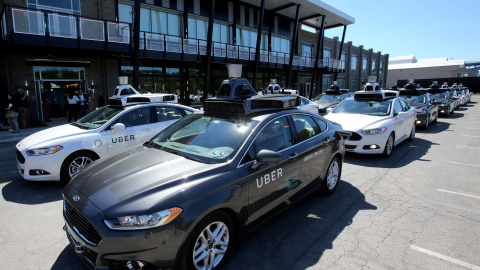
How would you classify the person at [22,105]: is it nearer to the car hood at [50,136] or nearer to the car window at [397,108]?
the car hood at [50,136]

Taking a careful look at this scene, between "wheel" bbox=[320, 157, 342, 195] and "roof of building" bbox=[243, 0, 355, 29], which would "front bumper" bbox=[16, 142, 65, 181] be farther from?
"roof of building" bbox=[243, 0, 355, 29]

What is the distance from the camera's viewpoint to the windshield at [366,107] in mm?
7730

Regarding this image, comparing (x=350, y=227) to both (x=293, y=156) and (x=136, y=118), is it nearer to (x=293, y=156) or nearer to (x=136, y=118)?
(x=293, y=156)

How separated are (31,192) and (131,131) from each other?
2013mm

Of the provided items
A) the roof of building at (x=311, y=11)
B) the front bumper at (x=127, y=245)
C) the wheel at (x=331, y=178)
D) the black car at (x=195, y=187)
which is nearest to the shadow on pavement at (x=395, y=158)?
the wheel at (x=331, y=178)

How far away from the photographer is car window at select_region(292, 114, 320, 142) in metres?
3.86

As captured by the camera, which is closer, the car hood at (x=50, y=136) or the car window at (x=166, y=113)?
the car hood at (x=50, y=136)

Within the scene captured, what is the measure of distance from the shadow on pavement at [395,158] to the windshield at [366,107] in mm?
1231

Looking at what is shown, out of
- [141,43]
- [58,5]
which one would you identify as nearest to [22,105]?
[58,5]

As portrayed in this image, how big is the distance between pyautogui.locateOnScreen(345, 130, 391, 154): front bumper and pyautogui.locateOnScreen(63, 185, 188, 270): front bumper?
5637mm

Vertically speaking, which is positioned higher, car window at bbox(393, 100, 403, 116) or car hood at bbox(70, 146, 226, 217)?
car window at bbox(393, 100, 403, 116)

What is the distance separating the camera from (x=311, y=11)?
87.5 ft

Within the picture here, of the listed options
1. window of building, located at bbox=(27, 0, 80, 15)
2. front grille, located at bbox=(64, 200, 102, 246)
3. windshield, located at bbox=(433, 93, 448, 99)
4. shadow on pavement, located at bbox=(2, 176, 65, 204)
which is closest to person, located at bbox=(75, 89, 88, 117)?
window of building, located at bbox=(27, 0, 80, 15)

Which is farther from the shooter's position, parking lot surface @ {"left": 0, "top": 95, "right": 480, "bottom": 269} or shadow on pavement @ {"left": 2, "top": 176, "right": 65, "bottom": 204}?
shadow on pavement @ {"left": 2, "top": 176, "right": 65, "bottom": 204}
